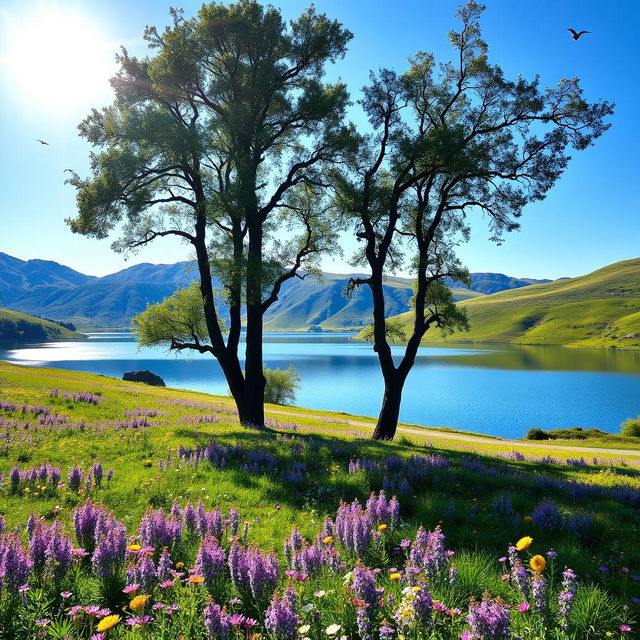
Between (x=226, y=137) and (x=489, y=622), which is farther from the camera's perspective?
(x=226, y=137)

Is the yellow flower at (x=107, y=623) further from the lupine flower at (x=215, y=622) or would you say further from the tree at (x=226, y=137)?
the tree at (x=226, y=137)

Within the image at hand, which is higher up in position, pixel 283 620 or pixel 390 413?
pixel 283 620

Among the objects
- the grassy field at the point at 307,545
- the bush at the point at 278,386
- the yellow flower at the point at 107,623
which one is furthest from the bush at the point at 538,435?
the yellow flower at the point at 107,623

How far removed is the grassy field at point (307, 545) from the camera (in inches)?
174

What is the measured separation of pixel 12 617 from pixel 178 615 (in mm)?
1721

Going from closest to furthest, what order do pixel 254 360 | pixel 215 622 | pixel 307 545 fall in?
pixel 215 622
pixel 307 545
pixel 254 360

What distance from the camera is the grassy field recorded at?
14.5ft

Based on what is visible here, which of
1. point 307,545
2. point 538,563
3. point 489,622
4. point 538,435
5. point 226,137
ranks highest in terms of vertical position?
point 226,137

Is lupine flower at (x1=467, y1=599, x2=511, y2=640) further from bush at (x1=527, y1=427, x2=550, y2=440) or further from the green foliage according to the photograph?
bush at (x1=527, y1=427, x2=550, y2=440)

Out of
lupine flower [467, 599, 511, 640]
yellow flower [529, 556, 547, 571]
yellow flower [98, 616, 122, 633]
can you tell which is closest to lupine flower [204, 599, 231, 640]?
yellow flower [98, 616, 122, 633]

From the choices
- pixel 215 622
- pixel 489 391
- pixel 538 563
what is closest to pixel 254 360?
pixel 215 622

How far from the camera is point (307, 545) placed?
6402 mm

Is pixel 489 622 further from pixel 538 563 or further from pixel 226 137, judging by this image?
pixel 226 137

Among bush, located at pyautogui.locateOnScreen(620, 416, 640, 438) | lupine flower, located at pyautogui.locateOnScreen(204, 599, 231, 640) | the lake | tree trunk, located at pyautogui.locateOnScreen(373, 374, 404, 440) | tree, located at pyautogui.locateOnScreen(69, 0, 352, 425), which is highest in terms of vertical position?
tree, located at pyautogui.locateOnScreen(69, 0, 352, 425)
